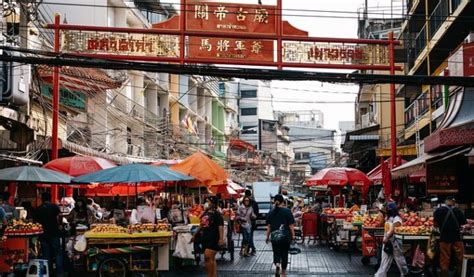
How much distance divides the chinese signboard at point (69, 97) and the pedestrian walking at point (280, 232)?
14.7 meters

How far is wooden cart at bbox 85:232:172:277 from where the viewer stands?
15.0 metres

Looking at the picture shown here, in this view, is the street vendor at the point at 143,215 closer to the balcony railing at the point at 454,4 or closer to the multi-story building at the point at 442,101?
the multi-story building at the point at 442,101

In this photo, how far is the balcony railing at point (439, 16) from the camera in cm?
2894

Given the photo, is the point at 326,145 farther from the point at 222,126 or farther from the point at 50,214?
the point at 50,214

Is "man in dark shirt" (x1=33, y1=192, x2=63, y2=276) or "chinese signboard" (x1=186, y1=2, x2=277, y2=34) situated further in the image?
"chinese signboard" (x1=186, y1=2, x2=277, y2=34)

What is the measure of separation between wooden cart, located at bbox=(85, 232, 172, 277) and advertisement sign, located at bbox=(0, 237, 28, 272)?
153cm

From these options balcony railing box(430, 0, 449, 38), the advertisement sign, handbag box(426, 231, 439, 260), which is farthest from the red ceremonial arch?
handbag box(426, 231, 439, 260)

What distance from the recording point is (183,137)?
5497 centimetres

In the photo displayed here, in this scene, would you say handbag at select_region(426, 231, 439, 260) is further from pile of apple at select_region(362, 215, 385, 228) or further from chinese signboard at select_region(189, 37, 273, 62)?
chinese signboard at select_region(189, 37, 273, 62)

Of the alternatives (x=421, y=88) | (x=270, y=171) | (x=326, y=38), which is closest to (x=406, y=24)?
(x=421, y=88)

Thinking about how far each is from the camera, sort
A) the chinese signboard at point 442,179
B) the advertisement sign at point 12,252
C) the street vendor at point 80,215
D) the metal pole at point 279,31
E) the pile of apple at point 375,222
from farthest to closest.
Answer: the metal pole at point 279,31, the chinese signboard at point 442,179, the street vendor at point 80,215, the pile of apple at point 375,222, the advertisement sign at point 12,252

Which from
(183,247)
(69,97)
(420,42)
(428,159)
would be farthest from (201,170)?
(420,42)

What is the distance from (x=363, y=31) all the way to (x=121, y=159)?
3012 centimetres

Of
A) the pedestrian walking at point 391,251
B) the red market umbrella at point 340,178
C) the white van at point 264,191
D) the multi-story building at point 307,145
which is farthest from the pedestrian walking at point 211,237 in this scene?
the multi-story building at point 307,145
